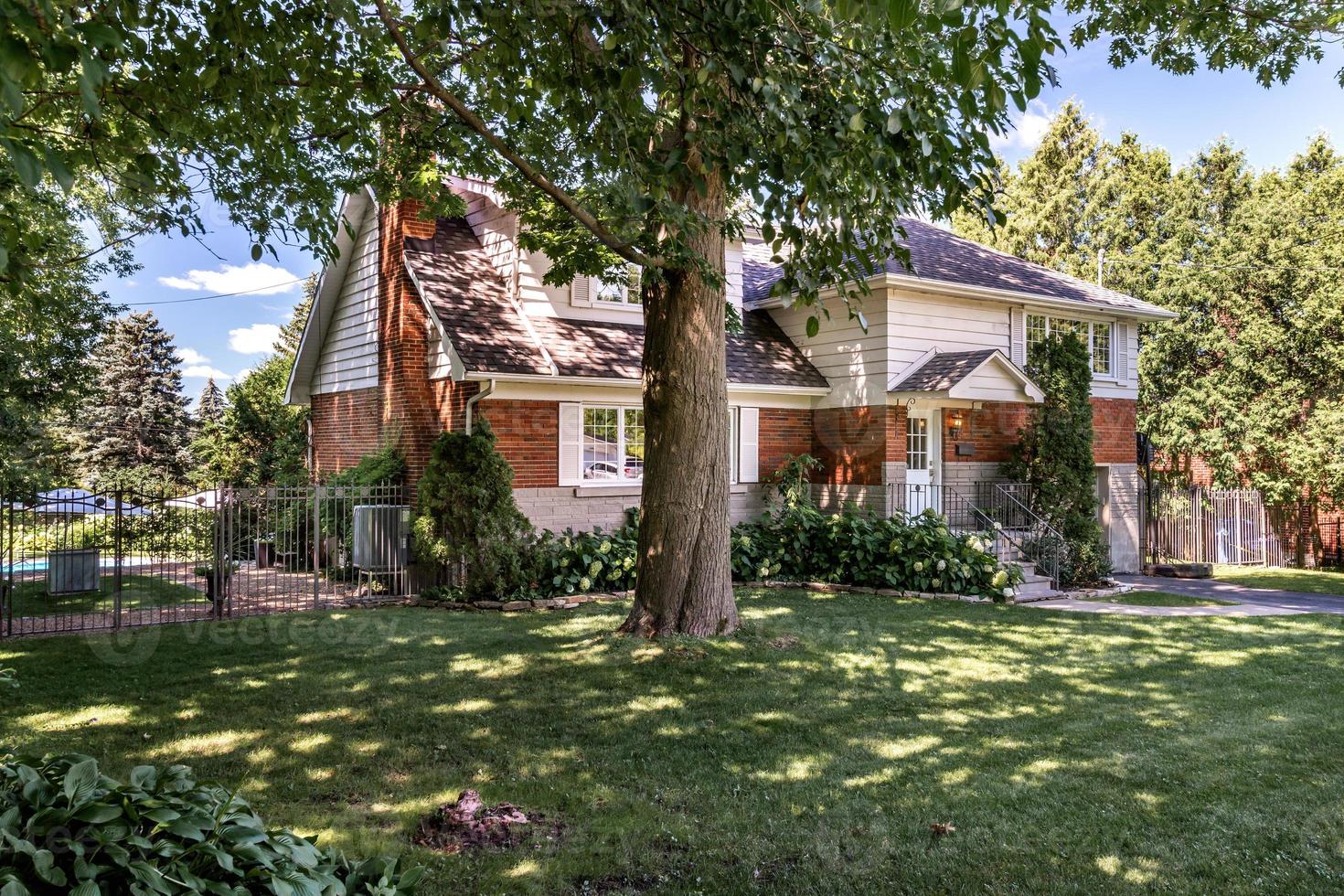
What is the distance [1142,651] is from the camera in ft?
31.1

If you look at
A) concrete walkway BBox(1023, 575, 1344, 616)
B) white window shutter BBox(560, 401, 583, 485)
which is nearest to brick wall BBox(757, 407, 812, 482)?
white window shutter BBox(560, 401, 583, 485)

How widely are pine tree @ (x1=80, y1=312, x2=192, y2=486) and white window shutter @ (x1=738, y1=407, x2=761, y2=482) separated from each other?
814 inches

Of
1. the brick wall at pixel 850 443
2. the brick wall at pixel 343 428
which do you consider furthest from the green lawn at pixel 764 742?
the brick wall at pixel 343 428

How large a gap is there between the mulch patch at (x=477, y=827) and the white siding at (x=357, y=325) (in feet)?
40.3

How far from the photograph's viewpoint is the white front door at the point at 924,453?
16.2m

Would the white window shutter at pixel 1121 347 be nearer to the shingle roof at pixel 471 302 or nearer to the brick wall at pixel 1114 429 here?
the brick wall at pixel 1114 429

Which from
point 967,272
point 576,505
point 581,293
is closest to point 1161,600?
point 967,272

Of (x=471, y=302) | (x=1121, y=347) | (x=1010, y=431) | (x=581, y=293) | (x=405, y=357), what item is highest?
(x=581, y=293)

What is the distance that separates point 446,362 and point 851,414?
754 cm

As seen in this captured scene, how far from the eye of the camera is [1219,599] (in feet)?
46.6

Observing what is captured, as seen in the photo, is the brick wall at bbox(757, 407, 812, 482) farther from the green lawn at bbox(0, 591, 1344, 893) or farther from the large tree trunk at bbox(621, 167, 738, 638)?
the large tree trunk at bbox(621, 167, 738, 638)

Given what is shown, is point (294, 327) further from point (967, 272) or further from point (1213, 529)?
point (1213, 529)

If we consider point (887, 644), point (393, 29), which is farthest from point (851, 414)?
point (393, 29)

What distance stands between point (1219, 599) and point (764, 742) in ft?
38.3
